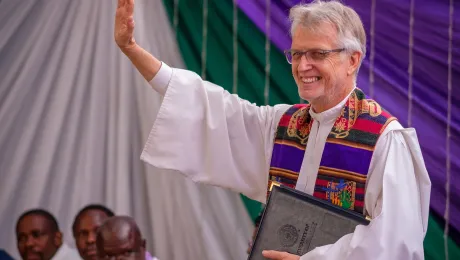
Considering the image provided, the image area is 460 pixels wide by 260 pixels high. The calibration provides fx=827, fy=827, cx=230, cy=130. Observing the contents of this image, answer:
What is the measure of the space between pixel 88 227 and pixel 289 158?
215cm

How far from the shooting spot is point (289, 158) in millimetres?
3514

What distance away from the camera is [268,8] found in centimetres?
513

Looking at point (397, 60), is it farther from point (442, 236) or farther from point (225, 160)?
point (225, 160)

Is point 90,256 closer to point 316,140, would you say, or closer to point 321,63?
point 316,140

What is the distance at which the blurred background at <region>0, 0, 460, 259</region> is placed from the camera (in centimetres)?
521

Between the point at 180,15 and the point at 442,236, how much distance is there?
6.95 ft

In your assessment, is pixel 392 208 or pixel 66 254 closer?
pixel 392 208

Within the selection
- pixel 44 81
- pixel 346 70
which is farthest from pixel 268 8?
pixel 346 70

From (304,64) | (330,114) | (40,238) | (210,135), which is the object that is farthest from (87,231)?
(304,64)

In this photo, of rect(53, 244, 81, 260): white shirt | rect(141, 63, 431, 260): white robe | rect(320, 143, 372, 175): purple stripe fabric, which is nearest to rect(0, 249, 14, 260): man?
rect(53, 244, 81, 260): white shirt

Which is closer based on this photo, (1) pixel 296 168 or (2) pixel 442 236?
(1) pixel 296 168

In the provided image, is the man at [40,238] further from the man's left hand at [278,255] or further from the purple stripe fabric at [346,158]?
the purple stripe fabric at [346,158]

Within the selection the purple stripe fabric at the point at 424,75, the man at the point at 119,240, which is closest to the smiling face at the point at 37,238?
the man at the point at 119,240

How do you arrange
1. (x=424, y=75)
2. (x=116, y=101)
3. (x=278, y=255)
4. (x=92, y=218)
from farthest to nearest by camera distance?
(x=116, y=101)
(x=92, y=218)
(x=424, y=75)
(x=278, y=255)
